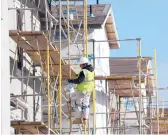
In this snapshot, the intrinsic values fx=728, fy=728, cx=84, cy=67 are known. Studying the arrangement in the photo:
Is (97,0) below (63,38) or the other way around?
the other way around

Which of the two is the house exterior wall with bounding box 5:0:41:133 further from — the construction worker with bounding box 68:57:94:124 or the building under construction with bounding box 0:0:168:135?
the construction worker with bounding box 68:57:94:124

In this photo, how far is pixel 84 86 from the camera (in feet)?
55.3

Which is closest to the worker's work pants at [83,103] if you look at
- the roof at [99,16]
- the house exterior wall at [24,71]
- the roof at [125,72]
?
the house exterior wall at [24,71]

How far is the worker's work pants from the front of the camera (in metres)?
17.0

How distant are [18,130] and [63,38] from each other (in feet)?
29.6

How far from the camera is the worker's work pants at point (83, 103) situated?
55.8 ft

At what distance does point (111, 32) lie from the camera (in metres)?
30.2

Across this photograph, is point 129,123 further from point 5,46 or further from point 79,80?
point 5,46

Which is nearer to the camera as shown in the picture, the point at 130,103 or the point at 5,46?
the point at 5,46

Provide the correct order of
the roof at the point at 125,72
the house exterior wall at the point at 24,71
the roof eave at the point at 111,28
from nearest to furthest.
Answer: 1. the house exterior wall at the point at 24,71
2. the roof at the point at 125,72
3. the roof eave at the point at 111,28

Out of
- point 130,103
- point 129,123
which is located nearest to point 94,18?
point 130,103

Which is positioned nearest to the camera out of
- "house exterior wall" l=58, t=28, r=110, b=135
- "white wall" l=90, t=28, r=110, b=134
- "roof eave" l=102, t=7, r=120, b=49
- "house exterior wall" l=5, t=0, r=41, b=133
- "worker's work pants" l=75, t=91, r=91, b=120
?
"worker's work pants" l=75, t=91, r=91, b=120

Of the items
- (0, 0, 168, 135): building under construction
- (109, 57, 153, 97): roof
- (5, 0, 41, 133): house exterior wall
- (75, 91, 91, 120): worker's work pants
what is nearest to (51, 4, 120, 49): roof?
(0, 0, 168, 135): building under construction

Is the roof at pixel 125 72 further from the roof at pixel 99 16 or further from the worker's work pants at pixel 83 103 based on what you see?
the worker's work pants at pixel 83 103
